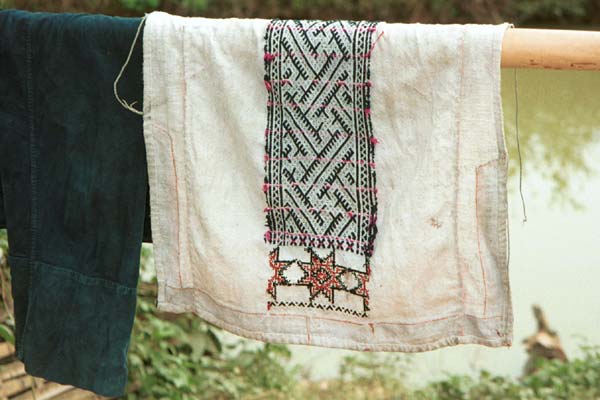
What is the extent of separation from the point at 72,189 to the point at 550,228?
3023mm

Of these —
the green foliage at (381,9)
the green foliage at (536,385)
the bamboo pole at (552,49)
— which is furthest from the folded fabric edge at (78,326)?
the green foliage at (381,9)

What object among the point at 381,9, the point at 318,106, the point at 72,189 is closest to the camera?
the point at 318,106

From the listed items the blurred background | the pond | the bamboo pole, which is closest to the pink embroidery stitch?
the bamboo pole

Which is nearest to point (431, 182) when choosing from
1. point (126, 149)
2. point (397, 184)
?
point (397, 184)

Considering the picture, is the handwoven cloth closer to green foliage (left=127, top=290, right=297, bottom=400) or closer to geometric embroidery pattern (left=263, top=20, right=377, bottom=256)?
geometric embroidery pattern (left=263, top=20, right=377, bottom=256)

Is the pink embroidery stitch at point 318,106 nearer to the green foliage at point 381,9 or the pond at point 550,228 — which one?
the pond at point 550,228

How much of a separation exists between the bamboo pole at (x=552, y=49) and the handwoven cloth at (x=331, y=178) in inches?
0.8

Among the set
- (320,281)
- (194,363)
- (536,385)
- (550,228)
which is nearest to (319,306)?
(320,281)

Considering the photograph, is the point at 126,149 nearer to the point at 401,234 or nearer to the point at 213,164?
the point at 213,164

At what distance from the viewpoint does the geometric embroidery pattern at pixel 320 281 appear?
121 cm

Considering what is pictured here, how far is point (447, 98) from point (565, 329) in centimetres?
239

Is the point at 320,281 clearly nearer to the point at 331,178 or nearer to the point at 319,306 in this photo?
the point at 319,306

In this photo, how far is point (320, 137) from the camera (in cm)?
119

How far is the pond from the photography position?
310 cm
